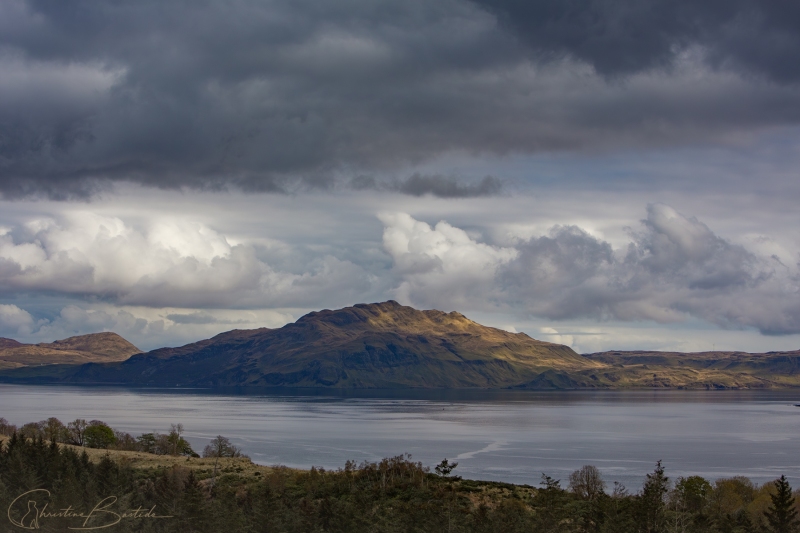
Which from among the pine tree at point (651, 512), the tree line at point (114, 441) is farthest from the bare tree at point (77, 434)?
the pine tree at point (651, 512)

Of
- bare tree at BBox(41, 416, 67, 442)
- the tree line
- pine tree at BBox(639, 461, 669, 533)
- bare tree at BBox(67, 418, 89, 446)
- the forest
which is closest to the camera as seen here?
the forest

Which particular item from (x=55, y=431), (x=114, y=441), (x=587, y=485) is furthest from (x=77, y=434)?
(x=587, y=485)

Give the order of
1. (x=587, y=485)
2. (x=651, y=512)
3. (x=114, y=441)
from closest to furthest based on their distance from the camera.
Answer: (x=651, y=512) < (x=587, y=485) < (x=114, y=441)

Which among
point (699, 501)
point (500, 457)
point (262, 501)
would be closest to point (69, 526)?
point (262, 501)

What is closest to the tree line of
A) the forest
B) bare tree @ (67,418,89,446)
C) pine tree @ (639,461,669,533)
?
bare tree @ (67,418,89,446)

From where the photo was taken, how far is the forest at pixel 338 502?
255ft

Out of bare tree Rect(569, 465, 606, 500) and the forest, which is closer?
the forest

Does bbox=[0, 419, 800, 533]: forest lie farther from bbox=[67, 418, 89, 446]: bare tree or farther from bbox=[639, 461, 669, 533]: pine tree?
bbox=[67, 418, 89, 446]: bare tree

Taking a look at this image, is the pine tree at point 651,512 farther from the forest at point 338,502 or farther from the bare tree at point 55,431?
the bare tree at point 55,431

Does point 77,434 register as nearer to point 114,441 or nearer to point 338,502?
point 114,441

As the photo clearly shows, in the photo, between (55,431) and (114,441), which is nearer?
(55,431)

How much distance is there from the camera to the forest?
77625 mm

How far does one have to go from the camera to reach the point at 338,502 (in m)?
92.9

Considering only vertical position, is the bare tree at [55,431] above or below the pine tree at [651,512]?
below
